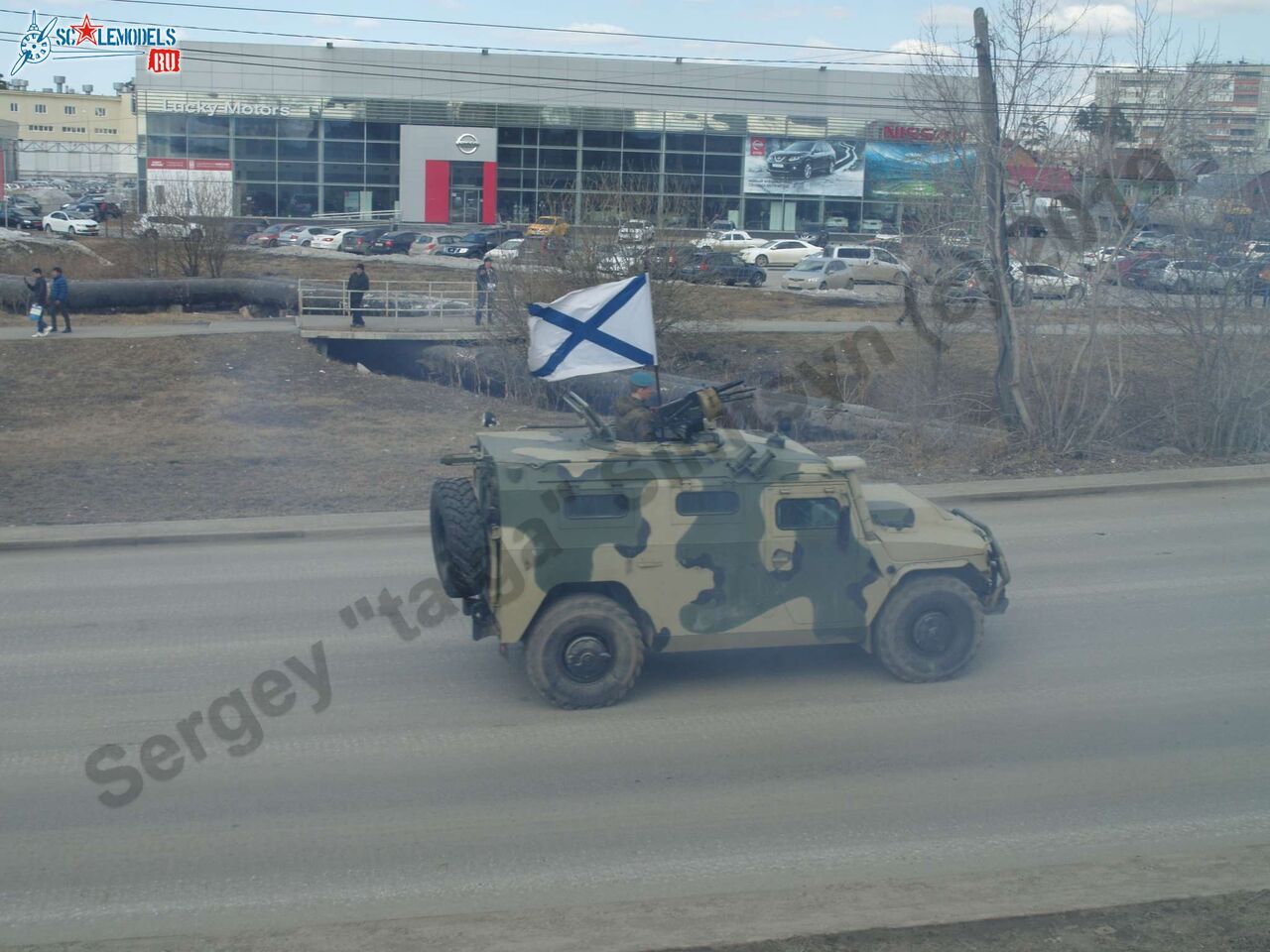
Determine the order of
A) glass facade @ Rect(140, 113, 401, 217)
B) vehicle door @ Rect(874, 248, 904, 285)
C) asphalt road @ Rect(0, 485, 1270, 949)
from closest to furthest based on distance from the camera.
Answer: asphalt road @ Rect(0, 485, 1270, 949) < vehicle door @ Rect(874, 248, 904, 285) < glass facade @ Rect(140, 113, 401, 217)

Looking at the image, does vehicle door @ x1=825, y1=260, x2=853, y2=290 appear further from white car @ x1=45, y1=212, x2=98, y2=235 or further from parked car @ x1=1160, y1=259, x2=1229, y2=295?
white car @ x1=45, y1=212, x2=98, y2=235

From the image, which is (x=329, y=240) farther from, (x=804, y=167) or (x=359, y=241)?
(x=804, y=167)

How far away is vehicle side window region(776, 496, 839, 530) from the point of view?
8281mm

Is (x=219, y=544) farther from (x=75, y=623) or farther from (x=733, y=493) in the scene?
(x=733, y=493)

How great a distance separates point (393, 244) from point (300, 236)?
5934mm

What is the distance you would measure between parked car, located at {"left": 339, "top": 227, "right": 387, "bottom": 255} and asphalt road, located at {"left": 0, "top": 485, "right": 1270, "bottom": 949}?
49209mm

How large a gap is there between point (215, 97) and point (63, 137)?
59.6 meters

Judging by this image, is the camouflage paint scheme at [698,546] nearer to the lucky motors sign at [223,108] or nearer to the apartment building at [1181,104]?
the apartment building at [1181,104]

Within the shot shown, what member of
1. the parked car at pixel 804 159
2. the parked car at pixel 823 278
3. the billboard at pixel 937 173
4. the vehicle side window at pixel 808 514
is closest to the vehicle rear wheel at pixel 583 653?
the vehicle side window at pixel 808 514

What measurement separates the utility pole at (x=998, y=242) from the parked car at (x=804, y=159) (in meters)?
53.0

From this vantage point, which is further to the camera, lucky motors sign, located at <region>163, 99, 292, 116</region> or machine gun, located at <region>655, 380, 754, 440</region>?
lucky motors sign, located at <region>163, 99, 292, 116</region>

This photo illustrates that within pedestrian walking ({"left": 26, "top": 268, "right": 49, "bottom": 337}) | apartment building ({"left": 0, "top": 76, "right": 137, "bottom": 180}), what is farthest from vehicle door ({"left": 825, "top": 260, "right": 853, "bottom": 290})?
apartment building ({"left": 0, "top": 76, "right": 137, "bottom": 180})

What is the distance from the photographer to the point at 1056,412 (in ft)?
61.2

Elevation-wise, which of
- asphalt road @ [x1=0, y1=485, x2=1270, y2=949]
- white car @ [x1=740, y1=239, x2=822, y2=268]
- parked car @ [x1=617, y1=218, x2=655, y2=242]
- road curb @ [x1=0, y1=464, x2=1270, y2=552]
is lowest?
asphalt road @ [x1=0, y1=485, x2=1270, y2=949]
